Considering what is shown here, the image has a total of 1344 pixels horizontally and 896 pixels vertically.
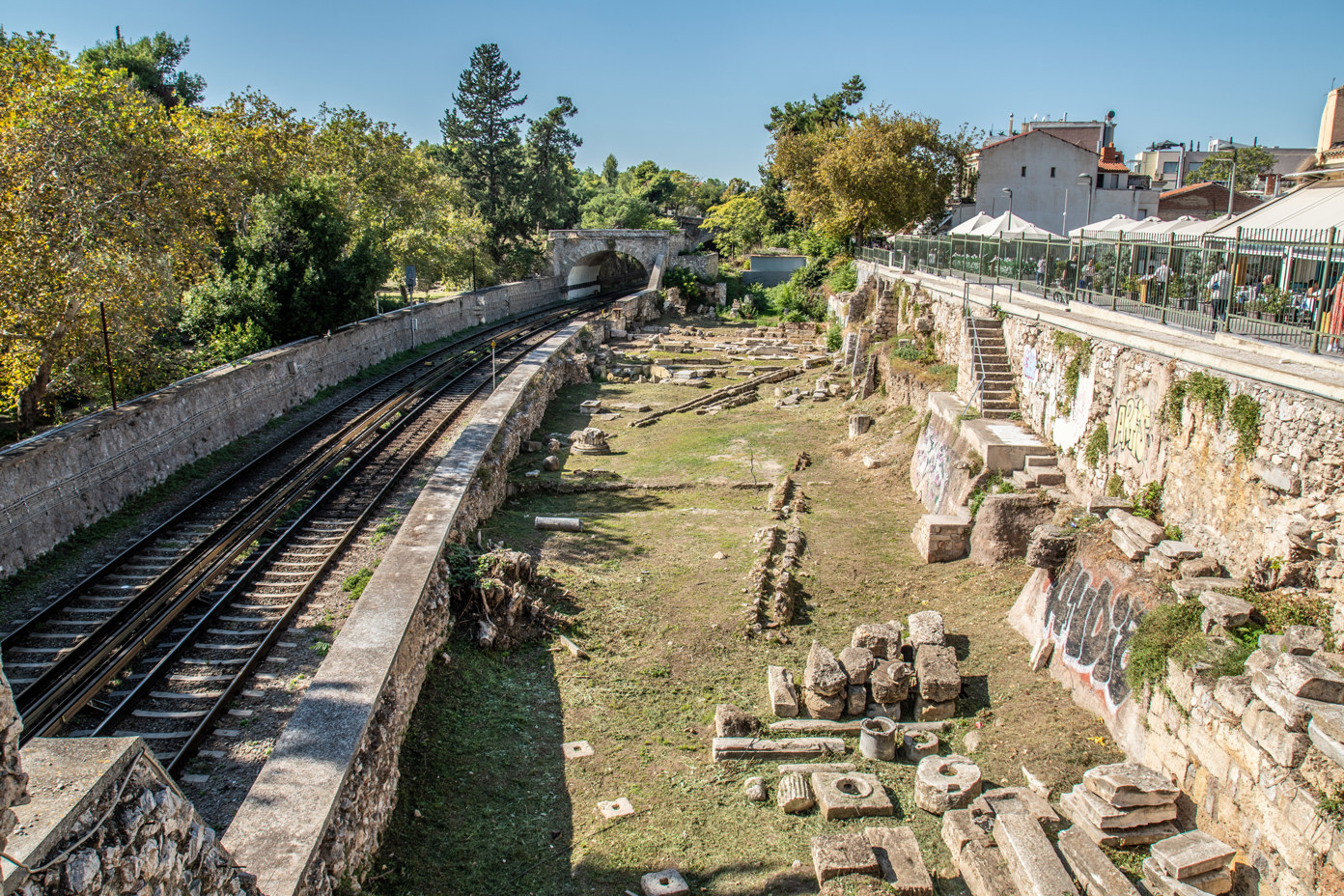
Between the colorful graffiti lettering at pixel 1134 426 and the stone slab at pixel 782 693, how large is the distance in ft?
17.9

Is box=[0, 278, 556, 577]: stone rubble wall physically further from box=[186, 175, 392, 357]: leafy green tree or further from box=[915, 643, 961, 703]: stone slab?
box=[915, 643, 961, 703]: stone slab

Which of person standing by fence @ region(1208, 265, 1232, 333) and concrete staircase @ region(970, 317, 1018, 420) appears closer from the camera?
person standing by fence @ region(1208, 265, 1232, 333)

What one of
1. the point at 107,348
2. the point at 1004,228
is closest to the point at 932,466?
the point at 1004,228

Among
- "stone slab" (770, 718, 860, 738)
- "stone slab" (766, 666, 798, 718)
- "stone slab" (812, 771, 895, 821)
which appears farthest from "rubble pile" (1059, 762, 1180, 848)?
"stone slab" (766, 666, 798, 718)

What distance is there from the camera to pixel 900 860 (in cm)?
686

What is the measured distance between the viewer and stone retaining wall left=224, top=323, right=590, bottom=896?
609 centimetres

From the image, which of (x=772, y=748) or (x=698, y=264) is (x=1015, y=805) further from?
(x=698, y=264)

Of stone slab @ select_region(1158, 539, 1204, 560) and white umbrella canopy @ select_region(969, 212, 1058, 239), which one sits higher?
white umbrella canopy @ select_region(969, 212, 1058, 239)

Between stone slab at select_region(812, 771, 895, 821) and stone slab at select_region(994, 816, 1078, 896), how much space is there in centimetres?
108

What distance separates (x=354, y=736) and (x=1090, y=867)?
601 centimetres

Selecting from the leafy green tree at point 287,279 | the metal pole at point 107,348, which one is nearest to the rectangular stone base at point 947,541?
the metal pole at point 107,348

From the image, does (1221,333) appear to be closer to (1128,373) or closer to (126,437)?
(1128,373)

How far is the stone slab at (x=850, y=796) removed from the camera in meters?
7.66

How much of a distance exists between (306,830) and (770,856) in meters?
3.67
